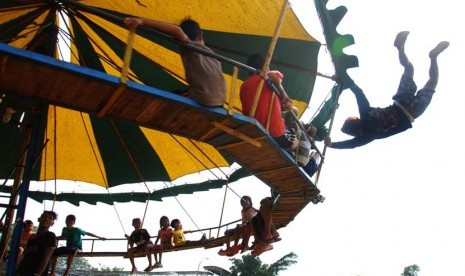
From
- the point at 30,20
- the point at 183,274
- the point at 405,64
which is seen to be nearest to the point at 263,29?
the point at 405,64

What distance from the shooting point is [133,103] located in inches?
213

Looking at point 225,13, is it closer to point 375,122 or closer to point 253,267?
point 375,122

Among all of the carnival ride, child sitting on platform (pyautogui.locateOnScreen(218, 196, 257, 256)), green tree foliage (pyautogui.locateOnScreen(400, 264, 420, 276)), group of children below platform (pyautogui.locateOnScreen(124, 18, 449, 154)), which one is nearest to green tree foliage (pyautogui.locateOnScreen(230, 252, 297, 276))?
green tree foliage (pyautogui.locateOnScreen(400, 264, 420, 276))

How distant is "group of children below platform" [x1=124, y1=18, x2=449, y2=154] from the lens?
18.0ft

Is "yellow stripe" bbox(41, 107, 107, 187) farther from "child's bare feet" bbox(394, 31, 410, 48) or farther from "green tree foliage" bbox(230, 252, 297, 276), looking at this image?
"green tree foliage" bbox(230, 252, 297, 276)

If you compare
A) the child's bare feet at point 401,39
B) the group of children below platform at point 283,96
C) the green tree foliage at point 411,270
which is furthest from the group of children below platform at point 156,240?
the green tree foliage at point 411,270

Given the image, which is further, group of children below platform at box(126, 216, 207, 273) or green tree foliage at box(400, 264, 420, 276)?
green tree foliage at box(400, 264, 420, 276)

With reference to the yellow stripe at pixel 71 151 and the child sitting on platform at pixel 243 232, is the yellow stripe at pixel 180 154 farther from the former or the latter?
the yellow stripe at pixel 71 151

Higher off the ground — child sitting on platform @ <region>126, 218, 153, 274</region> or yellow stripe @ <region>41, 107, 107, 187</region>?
yellow stripe @ <region>41, 107, 107, 187</region>

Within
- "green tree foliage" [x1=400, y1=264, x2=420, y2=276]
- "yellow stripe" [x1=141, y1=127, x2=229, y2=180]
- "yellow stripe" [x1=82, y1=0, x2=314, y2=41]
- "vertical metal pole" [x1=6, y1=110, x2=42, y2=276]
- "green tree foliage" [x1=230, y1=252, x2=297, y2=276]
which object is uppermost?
"green tree foliage" [x1=400, y1=264, x2=420, y2=276]

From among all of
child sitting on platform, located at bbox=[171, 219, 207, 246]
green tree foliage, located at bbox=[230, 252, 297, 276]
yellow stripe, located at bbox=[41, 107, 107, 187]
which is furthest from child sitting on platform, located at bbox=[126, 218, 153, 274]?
green tree foliage, located at bbox=[230, 252, 297, 276]

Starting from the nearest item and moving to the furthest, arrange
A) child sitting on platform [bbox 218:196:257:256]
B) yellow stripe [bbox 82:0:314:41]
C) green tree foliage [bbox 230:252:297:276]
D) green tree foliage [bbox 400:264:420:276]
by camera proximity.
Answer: yellow stripe [bbox 82:0:314:41] < child sitting on platform [bbox 218:196:257:256] < green tree foliage [bbox 230:252:297:276] < green tree foliage [bbox 400:264:420:276]

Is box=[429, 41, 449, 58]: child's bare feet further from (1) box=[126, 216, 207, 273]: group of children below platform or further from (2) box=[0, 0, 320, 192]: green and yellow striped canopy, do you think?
(1) box=[126, 216, 207, 273]: group of children below platform

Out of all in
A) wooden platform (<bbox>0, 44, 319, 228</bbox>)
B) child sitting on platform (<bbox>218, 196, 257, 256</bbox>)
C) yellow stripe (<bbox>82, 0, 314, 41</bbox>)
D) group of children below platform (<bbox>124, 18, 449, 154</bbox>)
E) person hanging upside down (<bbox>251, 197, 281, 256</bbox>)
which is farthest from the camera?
child sitting on platform (<bbox>218, 196, 257, 256</bbox>)
